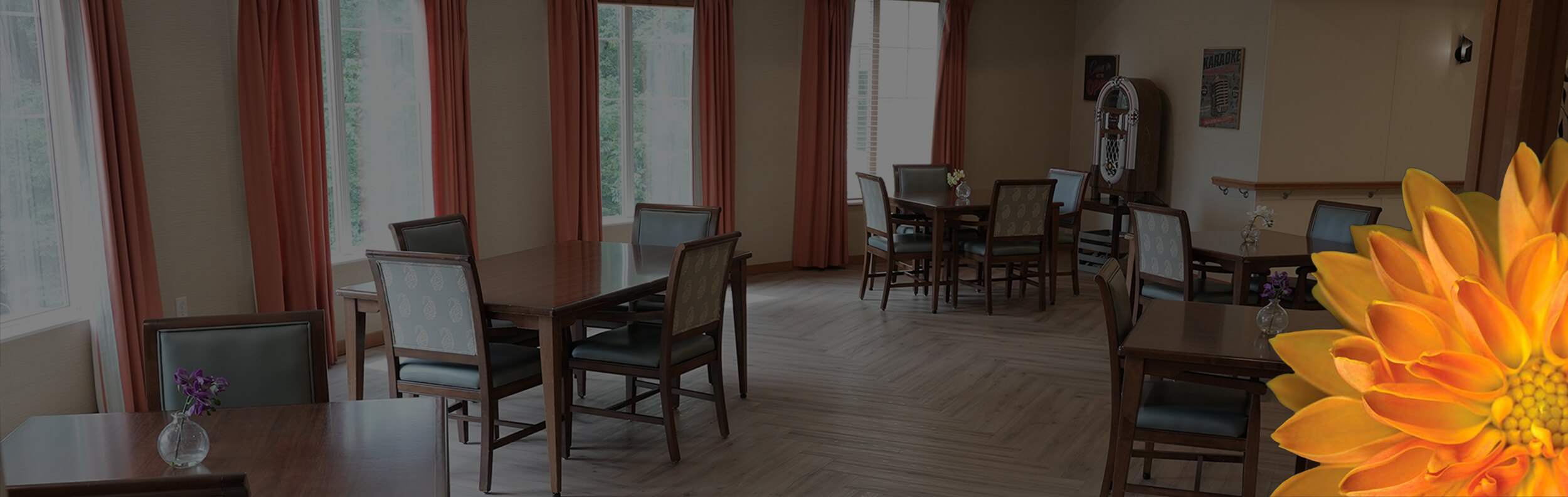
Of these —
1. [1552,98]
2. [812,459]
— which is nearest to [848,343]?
[812,459]

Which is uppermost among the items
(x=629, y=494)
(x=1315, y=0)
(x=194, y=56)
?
(x=1315, y=0)

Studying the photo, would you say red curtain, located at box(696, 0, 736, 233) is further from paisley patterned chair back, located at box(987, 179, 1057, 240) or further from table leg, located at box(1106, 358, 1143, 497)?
table leg, located at box(1106, 358, 1143, 497)

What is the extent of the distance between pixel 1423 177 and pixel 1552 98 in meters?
0.36

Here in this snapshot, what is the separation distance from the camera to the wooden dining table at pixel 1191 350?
3066 millimetres

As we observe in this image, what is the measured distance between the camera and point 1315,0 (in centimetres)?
694

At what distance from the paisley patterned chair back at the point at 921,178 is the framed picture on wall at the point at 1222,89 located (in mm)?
1902

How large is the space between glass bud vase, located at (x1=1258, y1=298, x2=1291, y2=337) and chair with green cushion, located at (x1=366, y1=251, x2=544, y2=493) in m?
2.48

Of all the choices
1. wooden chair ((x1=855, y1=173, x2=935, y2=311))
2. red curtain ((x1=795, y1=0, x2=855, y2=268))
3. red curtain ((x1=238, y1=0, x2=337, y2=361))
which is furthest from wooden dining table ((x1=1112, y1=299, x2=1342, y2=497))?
red curtain ((x1=795, y1=0, x2=855, y2=268))

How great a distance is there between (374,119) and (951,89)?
473 centimetres

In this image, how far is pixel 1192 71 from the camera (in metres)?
7.79

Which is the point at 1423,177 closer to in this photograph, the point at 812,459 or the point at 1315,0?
the point at 812,459

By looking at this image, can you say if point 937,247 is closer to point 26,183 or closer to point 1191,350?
point 1191,350

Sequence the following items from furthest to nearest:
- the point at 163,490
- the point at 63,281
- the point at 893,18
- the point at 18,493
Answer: the point at 893,18 → the point at 63,281 → the point at 163,490 → the point at 18,493

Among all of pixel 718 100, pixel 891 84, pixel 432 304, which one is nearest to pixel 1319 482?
pixel 432 304
